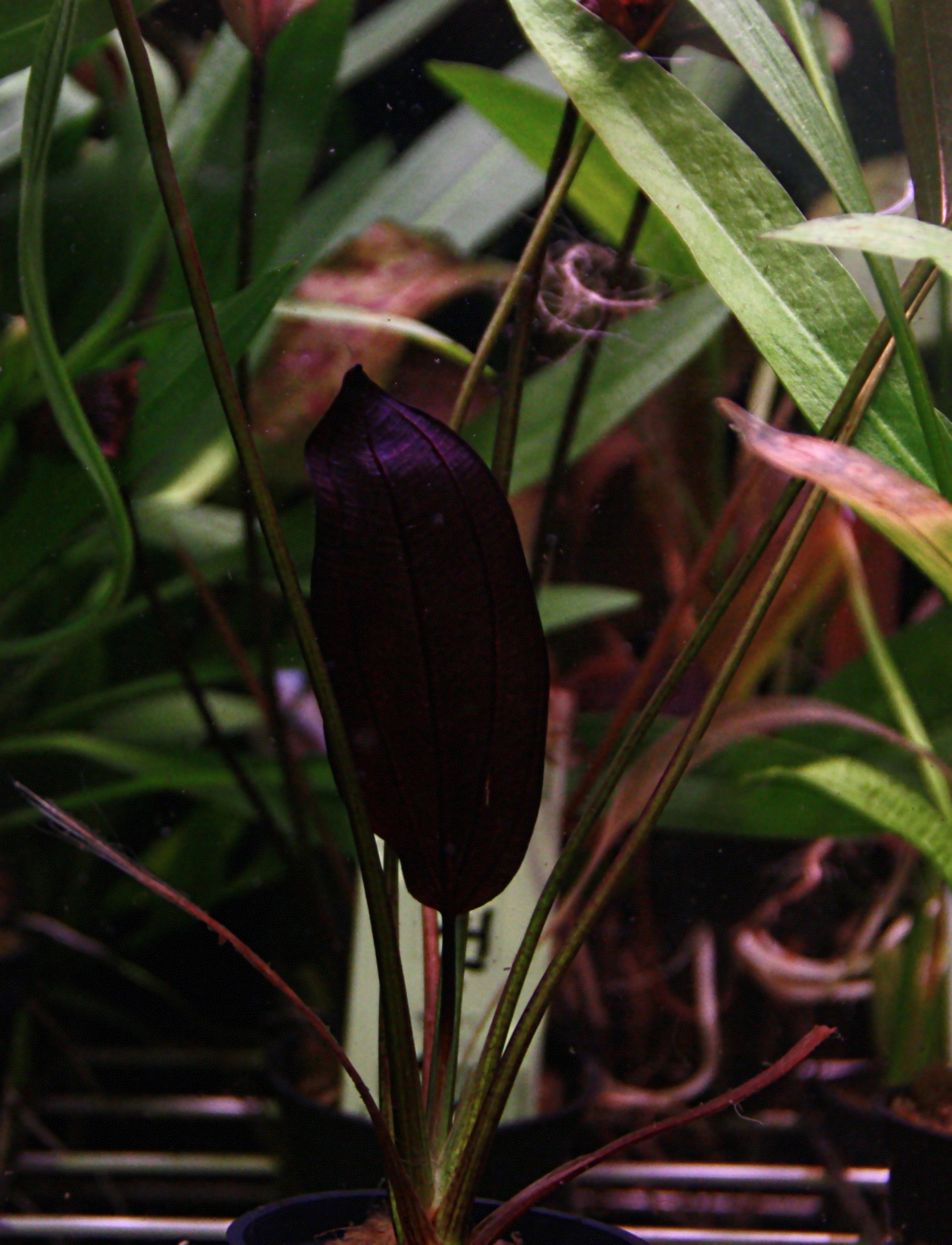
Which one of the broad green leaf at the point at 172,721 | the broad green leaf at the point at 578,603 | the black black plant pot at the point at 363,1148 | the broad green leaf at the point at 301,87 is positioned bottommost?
the black black plant pot at the point at 363,1148

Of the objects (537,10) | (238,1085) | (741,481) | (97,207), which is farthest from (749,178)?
(238,1085)

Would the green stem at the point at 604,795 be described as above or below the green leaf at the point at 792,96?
below

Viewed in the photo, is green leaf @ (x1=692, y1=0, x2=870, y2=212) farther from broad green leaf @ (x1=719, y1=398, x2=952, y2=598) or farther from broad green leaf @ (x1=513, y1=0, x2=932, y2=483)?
broad green leaf @ (x1=719, y1=398, x2=952, y2=598)

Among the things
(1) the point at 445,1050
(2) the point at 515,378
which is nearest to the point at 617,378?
(2) the point at 515,378

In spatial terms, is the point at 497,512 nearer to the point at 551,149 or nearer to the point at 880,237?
the point at 880,237

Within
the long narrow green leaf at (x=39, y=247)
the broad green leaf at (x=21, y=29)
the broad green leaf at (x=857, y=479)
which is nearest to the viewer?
the broad green leaf at (x=857, y=479)

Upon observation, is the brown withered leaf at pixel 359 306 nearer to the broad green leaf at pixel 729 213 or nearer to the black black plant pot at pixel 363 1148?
the broad green leaf at pixel 729 213

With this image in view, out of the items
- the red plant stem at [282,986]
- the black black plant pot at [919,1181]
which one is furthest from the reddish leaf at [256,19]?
the black black plant pot at [919,1181]

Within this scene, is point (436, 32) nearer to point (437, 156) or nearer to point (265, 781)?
point (437, 156)
